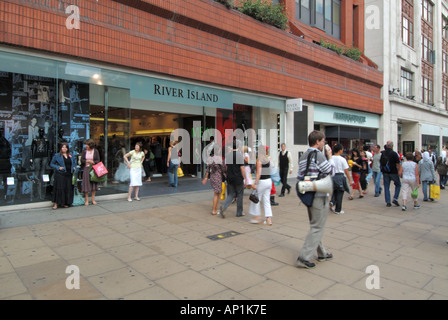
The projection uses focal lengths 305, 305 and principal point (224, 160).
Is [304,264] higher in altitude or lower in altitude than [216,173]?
lower

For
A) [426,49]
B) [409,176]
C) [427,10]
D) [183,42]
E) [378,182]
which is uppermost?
[427,10]

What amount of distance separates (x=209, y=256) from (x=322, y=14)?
1899 cm

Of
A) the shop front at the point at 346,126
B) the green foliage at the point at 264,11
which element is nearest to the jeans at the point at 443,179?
the shop front at the point at 346,126

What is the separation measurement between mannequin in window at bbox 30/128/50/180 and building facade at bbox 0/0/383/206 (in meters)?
0.03

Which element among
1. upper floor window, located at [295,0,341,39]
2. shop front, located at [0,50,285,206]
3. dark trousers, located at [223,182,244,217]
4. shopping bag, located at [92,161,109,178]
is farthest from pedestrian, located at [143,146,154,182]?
upper floor window, located at [295,0,341,39]

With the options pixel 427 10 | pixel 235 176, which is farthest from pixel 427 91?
pixel 235 176

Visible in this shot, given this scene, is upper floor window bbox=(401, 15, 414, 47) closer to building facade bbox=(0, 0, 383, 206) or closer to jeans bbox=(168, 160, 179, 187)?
building facade bbox=(0, 0, 383, 206)

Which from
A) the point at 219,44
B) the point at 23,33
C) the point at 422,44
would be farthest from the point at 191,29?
the point at 422,44

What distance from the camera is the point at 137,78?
9.66 m

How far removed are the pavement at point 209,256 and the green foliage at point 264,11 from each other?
9.35 m

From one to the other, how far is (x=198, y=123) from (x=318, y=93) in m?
7.07

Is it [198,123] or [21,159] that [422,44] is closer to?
[198,123]

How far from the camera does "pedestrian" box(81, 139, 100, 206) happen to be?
8.22 metres

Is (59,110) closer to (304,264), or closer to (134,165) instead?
(134,165)
